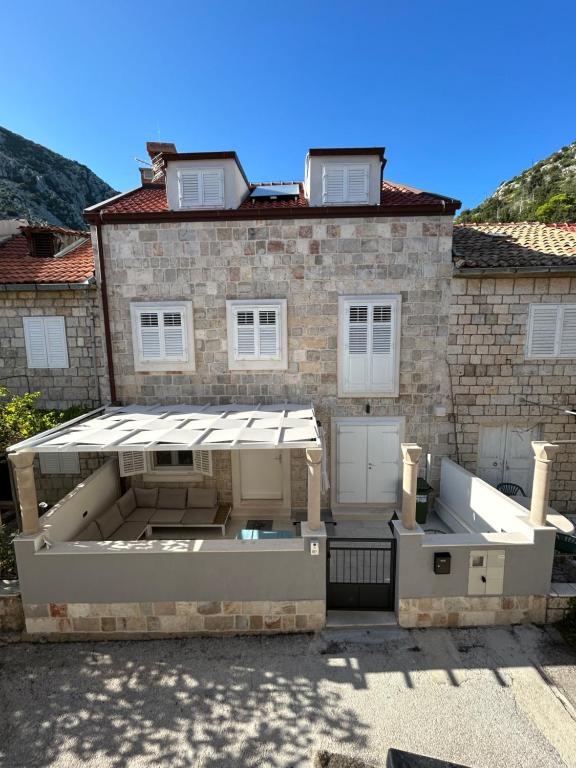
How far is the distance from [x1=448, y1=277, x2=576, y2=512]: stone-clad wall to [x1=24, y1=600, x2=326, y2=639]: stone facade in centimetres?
620

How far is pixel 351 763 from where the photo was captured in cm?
420

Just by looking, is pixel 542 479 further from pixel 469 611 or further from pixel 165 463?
pixel 165 463

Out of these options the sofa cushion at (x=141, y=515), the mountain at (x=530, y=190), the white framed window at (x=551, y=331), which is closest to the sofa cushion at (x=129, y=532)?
the sofa cushion at (x=141, y=515)

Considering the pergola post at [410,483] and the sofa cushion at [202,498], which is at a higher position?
the pergola post at [410,483]

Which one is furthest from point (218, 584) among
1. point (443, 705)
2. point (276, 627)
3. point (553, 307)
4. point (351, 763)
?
point (553, 307)

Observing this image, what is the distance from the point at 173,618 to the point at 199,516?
10.3 feet

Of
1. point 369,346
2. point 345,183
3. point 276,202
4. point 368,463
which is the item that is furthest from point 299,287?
point 368,463

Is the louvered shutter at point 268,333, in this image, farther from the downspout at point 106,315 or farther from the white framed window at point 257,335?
the downspout at point 106,315

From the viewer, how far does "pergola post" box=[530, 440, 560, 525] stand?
6.63m

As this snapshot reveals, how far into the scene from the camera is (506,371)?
989 cm

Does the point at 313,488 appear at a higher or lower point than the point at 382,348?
lower

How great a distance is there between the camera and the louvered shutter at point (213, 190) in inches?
381

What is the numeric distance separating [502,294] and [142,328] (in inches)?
369

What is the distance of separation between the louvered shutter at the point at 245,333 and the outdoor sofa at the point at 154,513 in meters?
3.97
